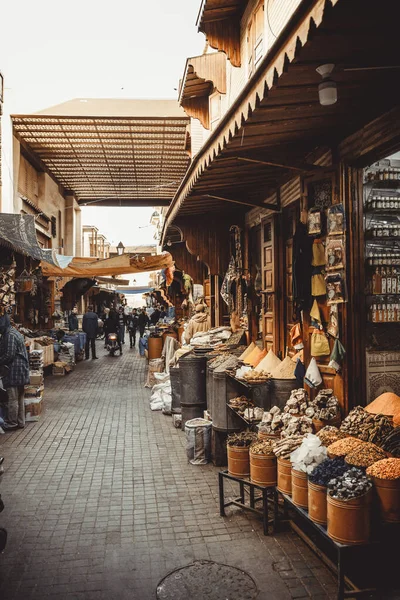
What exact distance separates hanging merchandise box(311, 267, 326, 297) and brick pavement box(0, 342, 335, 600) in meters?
2.50

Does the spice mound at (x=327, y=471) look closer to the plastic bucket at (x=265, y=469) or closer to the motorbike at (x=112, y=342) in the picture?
the plastic bucket at (x=265, y=469)

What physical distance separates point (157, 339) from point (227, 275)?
822 centimetres

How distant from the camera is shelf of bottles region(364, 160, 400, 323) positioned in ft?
17.4

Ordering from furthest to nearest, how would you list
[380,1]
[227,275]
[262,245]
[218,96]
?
1. [218,96]
2. [227,275]
3. [262,245]
4. [380,1]

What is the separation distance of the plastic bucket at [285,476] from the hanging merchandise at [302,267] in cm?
191

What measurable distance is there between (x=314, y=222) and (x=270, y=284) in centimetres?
251

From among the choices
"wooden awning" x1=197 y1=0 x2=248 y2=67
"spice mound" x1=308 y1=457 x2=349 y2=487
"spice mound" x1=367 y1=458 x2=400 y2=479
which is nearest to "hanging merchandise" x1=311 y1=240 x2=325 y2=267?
"spice mound" x1=308 y1=457 x2=349 y2=487

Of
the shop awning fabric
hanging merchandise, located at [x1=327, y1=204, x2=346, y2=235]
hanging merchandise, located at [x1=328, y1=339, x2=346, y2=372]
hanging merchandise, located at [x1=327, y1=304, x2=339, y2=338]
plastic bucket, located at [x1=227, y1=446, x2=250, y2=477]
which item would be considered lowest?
plastic bucket, located at [x1=227, y1=446, x2=250, y2=477]

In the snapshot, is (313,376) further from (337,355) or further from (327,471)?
(327,471)

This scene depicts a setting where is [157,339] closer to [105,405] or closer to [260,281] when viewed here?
[105,405]

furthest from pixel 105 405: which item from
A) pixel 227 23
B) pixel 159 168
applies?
pixel 159 168

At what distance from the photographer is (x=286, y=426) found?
17.3ft

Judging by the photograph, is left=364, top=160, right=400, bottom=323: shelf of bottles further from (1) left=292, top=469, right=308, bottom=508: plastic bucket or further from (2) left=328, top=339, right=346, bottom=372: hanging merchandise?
(1) left=292, top=469, right=308, bottom=508: plastic bucket

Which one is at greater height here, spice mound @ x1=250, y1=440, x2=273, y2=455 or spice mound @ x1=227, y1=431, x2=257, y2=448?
spice mound @ x1=250, y1=440, x2=273, y2=455
